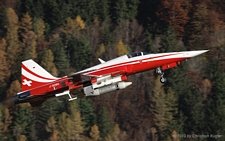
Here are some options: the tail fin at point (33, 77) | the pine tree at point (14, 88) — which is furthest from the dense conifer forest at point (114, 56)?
the tail fin at point (33, 77)

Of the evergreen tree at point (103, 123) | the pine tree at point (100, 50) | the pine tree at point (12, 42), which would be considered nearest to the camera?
the evergreen tree at point (103, 123)

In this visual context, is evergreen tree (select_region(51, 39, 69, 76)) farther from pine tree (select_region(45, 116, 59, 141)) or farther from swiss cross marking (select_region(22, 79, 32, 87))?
swiss cross marking (select_region(22, 79, 32, 87))

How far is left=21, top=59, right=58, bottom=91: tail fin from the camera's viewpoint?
52.8 m

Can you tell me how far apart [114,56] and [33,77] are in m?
80.0

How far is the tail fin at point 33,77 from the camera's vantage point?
52.8m

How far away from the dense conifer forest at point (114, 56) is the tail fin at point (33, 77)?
127 ft

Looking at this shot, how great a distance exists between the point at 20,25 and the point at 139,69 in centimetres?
10366

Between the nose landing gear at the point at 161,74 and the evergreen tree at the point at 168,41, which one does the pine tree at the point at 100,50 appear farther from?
the nose landing gear at the point at 161,74

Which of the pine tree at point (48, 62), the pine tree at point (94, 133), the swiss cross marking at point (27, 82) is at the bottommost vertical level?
the pine tree at point (94, 133)

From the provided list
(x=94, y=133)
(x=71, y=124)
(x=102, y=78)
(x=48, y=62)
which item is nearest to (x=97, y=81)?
(x=102, y=78)

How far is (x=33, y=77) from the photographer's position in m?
A: 53.1

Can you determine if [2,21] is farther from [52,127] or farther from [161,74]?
[161,74]

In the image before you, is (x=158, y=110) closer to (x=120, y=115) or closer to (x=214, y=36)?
(x=120, y=115)

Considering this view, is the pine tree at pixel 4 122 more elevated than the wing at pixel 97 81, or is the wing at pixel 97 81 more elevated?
the wing at pixel 97 81
